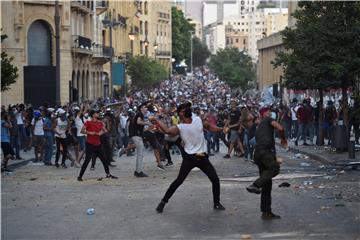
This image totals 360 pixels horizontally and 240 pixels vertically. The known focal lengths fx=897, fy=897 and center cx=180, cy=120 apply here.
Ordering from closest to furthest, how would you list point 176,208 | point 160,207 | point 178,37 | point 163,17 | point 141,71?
point 160,207, point 176,208, point 141,71, point 163,17, point 178,37

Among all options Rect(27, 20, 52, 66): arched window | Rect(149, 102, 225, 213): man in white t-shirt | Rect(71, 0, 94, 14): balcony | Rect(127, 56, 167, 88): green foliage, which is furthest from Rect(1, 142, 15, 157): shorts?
Rect(127, 56, 167, 88): green foliage

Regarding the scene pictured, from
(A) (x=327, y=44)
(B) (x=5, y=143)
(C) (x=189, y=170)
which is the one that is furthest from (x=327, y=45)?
(C) (x=189, y=170)

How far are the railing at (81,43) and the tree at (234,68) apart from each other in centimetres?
4056

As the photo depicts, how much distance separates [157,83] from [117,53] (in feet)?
26.8

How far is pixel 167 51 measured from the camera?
131 meters

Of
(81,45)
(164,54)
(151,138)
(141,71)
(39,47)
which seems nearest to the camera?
(151,138)

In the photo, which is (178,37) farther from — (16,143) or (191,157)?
(191,157)

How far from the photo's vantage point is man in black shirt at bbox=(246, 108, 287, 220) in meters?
12.1

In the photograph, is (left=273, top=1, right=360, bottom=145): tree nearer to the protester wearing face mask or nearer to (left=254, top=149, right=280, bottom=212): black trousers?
the protester wearing face mask

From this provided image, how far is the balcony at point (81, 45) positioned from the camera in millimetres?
54969

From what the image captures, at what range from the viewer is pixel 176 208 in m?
13.1

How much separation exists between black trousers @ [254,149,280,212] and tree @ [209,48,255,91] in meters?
85.2

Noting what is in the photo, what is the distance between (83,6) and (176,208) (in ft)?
151

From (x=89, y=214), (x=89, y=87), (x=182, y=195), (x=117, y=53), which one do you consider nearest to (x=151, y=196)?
(x=182, y=195)
